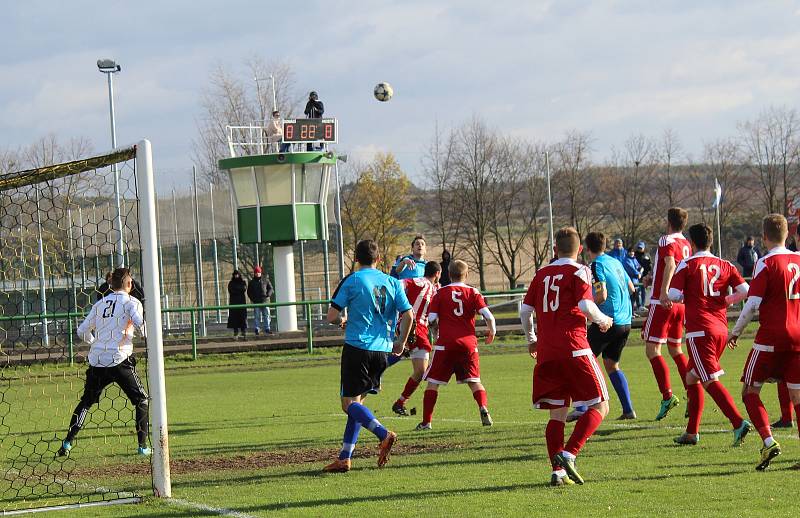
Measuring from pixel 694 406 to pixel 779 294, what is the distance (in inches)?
64.2

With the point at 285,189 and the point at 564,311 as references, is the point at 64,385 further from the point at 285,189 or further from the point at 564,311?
the point at 564,311

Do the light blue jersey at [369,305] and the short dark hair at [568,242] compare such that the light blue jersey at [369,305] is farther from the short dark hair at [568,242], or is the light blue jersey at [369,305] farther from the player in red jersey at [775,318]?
the player in red jersey at [775,318]

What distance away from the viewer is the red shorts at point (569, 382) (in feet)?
25.9

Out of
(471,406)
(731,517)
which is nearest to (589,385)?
(731,517)

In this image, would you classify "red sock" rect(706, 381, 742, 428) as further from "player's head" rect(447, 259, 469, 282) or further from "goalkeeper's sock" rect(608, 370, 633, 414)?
"player's head" rect(447, 259, 469, 282)

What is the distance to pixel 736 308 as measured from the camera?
103 feet

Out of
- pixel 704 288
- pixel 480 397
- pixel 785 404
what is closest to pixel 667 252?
pixel 704 288

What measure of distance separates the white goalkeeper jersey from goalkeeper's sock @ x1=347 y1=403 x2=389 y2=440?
269 centimetres

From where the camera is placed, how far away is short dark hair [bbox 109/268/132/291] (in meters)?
10.6

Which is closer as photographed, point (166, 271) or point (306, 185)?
point (306, 185)

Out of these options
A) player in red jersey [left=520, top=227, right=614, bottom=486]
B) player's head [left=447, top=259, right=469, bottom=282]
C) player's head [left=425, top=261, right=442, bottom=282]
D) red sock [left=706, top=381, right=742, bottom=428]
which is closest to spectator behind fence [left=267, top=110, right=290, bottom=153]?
player's head [left=425, top=261, right=442, bottom=282]

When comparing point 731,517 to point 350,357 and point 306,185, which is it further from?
point 306,185

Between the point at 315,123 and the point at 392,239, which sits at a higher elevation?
the point at 315,123

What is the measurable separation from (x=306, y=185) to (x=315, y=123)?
2106 millimetres
